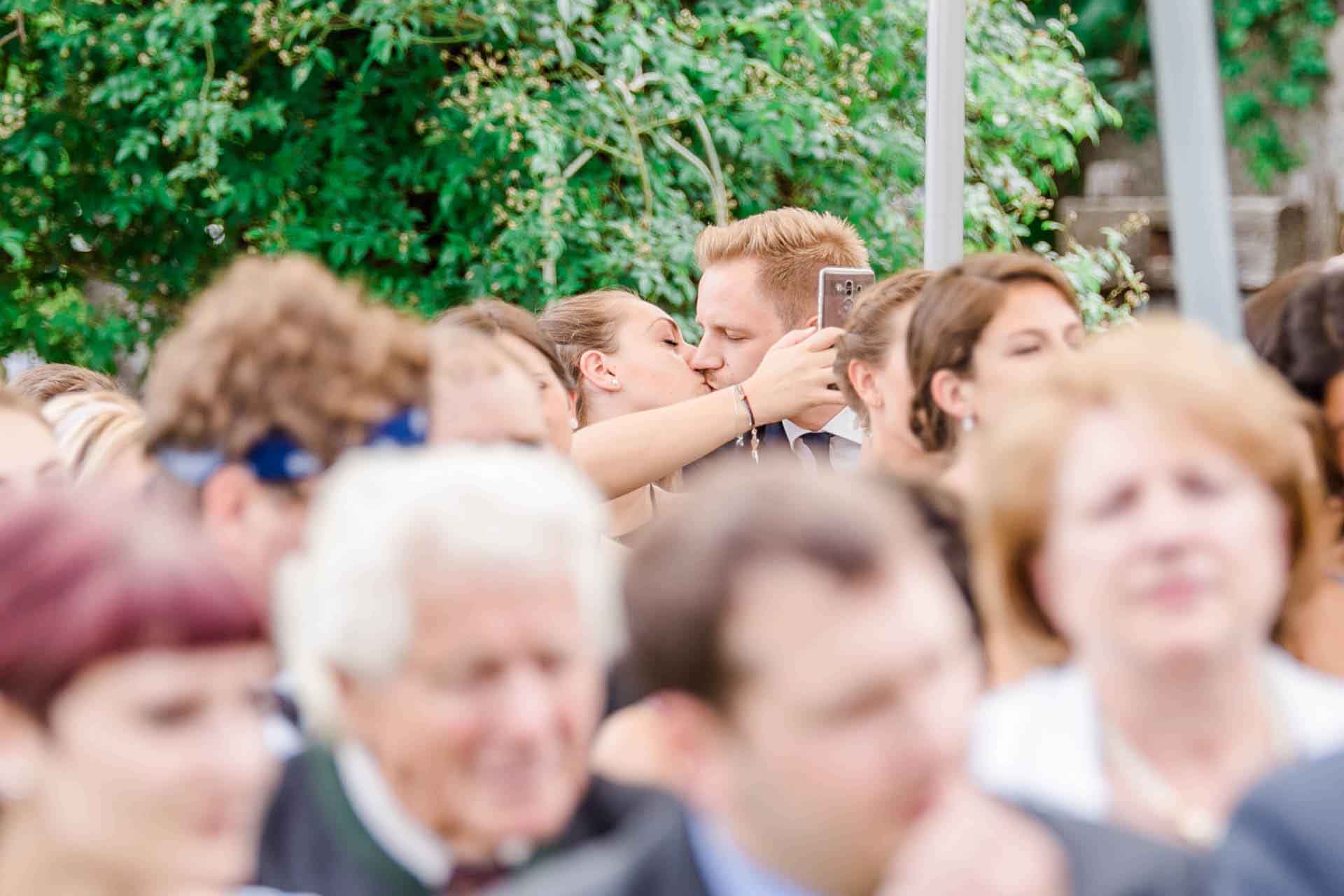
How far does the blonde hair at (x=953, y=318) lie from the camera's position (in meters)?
2.14

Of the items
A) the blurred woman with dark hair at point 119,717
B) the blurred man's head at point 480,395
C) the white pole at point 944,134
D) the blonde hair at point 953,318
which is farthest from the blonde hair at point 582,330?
the blurred woman with dark hair at point 119,717

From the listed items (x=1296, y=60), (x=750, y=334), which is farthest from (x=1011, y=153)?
(x=1296, y=60)

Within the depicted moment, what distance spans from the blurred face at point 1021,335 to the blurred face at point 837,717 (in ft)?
3.34

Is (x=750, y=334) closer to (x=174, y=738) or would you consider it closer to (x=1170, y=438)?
(x=1170, y=438)

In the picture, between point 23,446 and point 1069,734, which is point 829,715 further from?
point 23,446

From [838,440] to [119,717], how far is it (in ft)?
8.52

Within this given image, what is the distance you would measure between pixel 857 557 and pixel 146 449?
80 cm

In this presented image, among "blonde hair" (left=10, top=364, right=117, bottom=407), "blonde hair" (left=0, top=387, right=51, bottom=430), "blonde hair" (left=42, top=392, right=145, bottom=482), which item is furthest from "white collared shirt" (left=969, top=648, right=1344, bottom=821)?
"blonde hair" (left=10, top=364, right=117, bottom=407)

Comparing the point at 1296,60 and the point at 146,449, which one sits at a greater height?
the point at 1296,60

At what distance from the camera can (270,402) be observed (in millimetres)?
1463

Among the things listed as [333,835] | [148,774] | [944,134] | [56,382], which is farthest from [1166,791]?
[56,382]

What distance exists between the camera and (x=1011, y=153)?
5.33 m

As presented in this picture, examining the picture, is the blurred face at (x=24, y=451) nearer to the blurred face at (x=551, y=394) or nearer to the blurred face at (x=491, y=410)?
the blurred face at (x=491, y=410)

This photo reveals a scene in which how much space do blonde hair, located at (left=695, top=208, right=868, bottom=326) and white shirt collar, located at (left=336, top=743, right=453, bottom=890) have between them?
2623 mm
